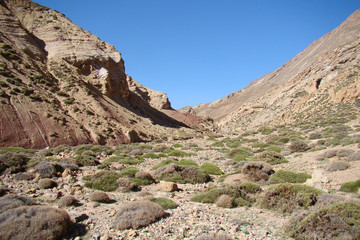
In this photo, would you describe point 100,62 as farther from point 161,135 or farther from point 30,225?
point 30,225

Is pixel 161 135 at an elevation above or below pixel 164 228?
above

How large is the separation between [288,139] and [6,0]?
54.3 metres

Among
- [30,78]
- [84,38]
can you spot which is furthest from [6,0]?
[30,78]

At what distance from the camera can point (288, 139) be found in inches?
1013

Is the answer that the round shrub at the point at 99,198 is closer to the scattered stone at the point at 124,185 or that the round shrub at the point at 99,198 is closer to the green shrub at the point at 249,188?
the scattered stone at the point at 124,185

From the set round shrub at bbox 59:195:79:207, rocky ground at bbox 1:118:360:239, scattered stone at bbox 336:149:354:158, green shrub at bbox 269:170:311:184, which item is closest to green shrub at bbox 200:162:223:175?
rocky ground at bbox 1:118:360:239

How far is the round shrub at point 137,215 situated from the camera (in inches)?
→ 225

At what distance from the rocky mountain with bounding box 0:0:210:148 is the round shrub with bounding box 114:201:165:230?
19.1 metres

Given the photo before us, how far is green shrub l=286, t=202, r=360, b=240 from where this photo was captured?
4.47 meters

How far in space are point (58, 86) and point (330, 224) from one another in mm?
34503

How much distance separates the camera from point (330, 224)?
4676 mm

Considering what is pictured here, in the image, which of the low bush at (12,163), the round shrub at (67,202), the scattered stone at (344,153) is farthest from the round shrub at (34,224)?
the scattered stone at (344,153)

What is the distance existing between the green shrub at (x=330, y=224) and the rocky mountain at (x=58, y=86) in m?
22.7

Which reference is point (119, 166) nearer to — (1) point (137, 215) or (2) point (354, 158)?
(1) point (137, 215)
